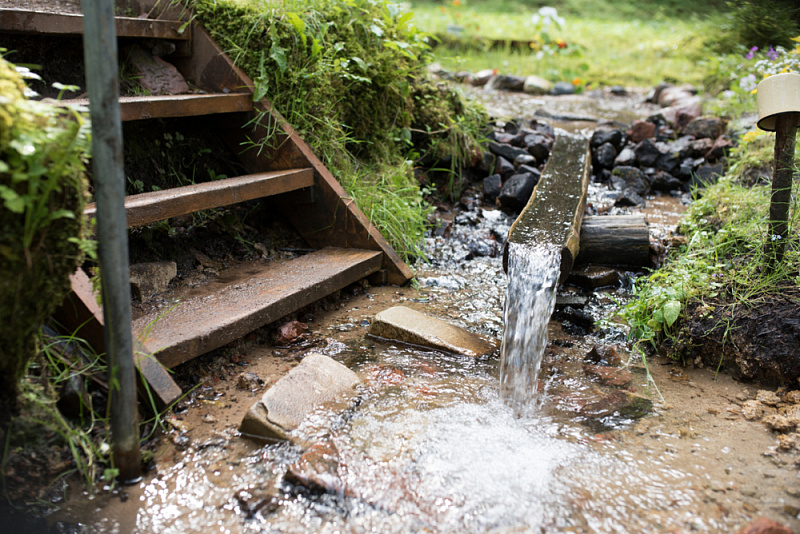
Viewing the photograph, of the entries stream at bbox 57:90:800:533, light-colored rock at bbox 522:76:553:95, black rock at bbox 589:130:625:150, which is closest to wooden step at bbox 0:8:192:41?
stream at bbox 57:90:800:533

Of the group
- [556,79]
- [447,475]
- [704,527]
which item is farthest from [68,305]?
[556,79]

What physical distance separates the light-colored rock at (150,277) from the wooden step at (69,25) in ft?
3.80

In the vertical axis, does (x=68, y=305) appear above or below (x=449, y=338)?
above

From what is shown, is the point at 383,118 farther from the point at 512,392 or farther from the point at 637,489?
the point at 637,489

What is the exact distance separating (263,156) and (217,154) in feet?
1.03

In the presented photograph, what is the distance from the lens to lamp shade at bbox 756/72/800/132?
238 cm

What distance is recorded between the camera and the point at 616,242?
11.9 ft

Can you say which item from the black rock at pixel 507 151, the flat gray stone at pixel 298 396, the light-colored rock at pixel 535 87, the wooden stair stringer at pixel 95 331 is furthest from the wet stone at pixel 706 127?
the wooden stair stringer at pixel 95 331

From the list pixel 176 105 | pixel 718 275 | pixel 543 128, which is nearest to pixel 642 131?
pixel 543 128

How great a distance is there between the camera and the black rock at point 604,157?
5297 mm

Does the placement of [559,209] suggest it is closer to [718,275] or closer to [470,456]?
[718,275]

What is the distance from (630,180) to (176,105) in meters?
3.92

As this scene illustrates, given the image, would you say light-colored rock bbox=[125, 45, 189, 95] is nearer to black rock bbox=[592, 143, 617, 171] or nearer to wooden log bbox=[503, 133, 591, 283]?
wooden log bbox=[503, 133, 591, 283]

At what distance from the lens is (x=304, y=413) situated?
212 centimetres
